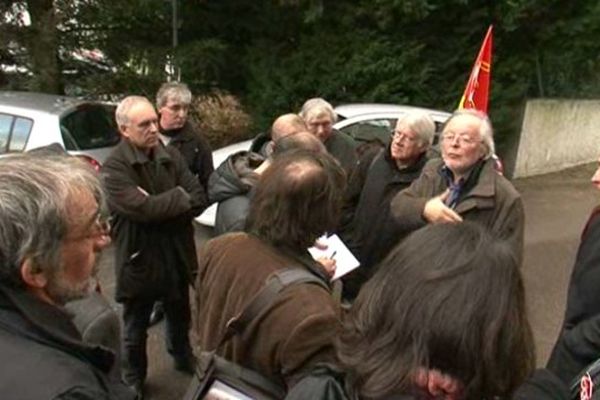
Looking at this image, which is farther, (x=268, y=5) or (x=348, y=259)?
(x=268, y=5)

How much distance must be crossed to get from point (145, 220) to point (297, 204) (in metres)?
1.84

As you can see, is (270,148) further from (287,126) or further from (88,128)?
(88,128)

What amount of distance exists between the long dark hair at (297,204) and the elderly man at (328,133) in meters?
2.31

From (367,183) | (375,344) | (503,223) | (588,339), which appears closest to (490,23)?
(367,183)

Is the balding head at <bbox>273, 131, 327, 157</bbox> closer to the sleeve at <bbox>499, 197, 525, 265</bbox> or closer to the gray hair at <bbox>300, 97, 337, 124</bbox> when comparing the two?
the sleeve at <bbox>499, 197, 525, 265</bbox>

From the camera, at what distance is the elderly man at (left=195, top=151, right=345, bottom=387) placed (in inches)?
93.0

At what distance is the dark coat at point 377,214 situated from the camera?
4.48m

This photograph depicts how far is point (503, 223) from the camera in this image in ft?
12.4

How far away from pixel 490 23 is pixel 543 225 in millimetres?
3005

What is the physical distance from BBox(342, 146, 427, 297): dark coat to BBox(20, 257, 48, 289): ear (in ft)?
8.97

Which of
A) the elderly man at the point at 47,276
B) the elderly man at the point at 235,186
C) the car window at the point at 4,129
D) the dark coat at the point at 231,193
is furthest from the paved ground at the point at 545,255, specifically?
the elderly man at the point at 47,276

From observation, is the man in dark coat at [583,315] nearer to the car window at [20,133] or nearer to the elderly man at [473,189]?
the elderly man at [473,189]

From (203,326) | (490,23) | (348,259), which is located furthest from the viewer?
(490,23)

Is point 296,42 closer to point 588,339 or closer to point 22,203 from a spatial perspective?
point 588,339
